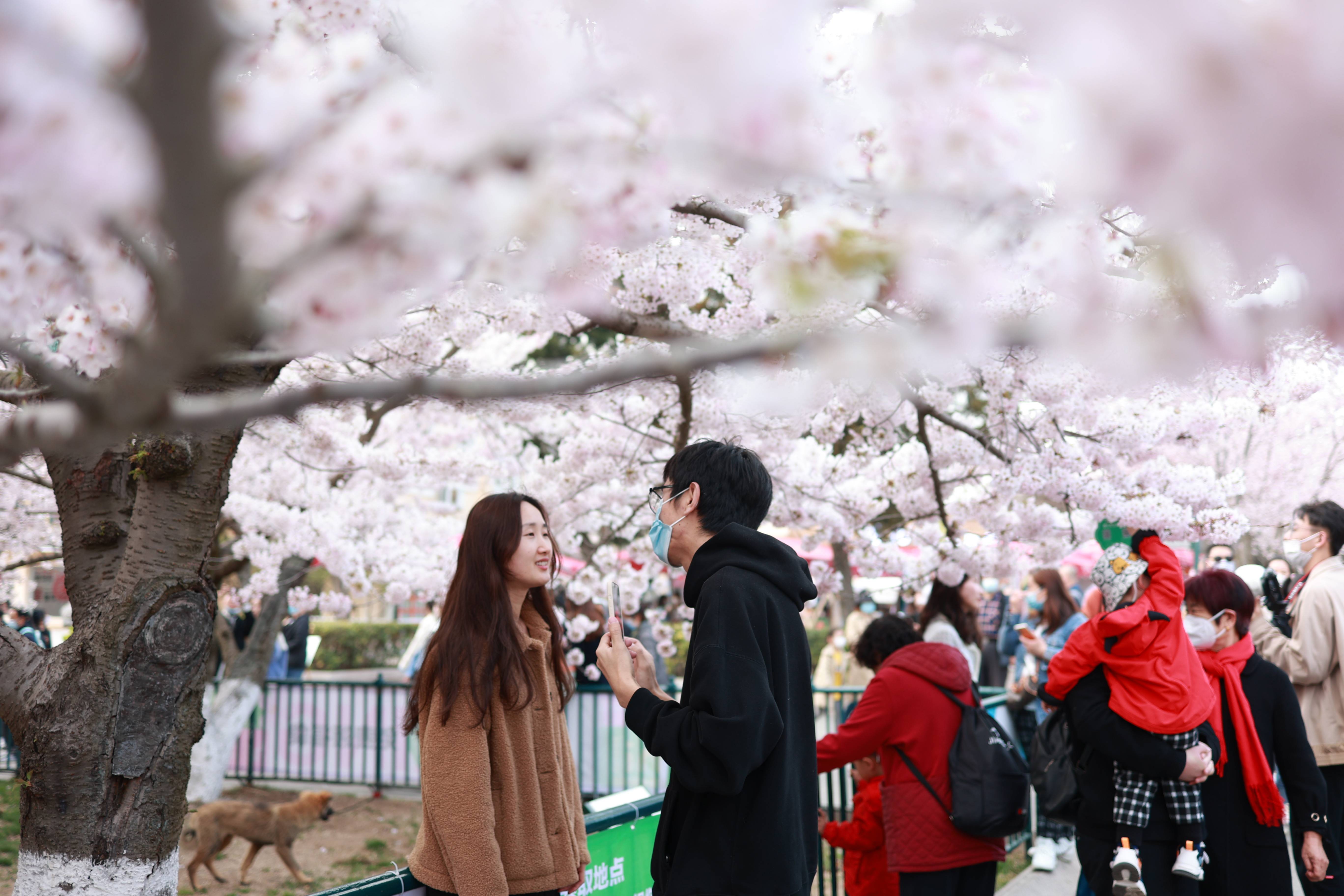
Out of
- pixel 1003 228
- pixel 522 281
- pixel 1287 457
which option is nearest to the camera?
pixel 1003 228

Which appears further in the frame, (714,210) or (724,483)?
(714,210)

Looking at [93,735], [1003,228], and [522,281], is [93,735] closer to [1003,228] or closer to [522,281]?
[522,281]

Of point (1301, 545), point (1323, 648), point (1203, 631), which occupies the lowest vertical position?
point (1323, 648)

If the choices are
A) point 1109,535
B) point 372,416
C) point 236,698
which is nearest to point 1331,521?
point 1109,535

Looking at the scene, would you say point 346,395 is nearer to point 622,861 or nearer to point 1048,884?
point 622,861

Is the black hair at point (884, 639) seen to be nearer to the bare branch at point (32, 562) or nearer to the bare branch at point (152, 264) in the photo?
the bare branch at point (152, 264)

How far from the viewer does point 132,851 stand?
3.22 metres

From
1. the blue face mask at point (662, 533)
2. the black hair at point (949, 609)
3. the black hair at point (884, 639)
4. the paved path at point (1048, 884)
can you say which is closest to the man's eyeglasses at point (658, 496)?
the blue face mask at point (662, 533)

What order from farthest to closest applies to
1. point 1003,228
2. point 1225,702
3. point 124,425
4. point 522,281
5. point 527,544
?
point 1225,702
point 527,544
point 522,281
point 1003,228
point 124,425

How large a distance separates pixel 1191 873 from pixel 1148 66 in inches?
155

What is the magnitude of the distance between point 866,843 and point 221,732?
21.1 ft

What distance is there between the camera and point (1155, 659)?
12.5ft

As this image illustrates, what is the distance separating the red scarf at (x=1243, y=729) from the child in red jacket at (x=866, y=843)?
1.38m

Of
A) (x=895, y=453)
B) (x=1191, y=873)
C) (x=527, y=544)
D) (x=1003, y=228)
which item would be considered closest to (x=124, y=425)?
(x=1003, y=228)
